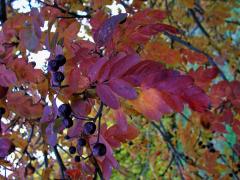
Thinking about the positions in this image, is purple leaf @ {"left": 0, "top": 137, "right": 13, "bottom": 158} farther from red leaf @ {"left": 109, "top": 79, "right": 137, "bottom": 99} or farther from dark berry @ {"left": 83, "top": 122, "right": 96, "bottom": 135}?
red leaf @ {"left": 109, "top": 79, "right": 137, "bottom": 99}

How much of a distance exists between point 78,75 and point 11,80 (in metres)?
0.14

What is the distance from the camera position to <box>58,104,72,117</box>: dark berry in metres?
0.80

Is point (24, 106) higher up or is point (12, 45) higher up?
point (12, 45)

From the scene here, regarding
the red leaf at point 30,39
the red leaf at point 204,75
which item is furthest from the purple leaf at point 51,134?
the red leaf at point 204,75

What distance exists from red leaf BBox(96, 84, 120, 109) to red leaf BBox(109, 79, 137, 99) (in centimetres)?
1

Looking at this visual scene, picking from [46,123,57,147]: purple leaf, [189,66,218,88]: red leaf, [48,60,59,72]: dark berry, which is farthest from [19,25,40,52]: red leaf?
[189,66,218,88]: red leaf

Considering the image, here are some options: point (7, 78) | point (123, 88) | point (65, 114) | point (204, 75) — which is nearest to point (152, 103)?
point (123, 88)

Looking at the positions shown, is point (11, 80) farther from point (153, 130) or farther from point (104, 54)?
point (153, 130)

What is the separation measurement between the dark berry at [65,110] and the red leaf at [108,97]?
9 centimetres

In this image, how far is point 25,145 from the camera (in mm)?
1316

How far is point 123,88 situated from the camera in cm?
71

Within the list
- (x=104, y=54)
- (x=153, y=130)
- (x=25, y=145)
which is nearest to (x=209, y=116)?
(x=25, y=145)

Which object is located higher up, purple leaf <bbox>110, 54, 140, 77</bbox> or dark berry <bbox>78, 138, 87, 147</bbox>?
dark berry <bbox>78, 138, 87, 147</bbox>

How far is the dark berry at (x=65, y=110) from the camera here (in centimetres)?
80
